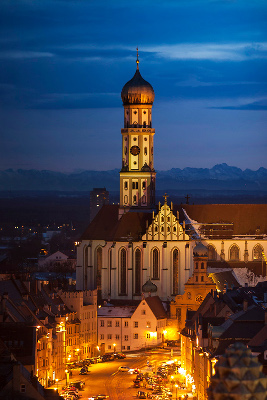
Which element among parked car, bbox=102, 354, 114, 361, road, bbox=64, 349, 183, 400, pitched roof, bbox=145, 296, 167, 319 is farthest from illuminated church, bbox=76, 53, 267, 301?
parked car, bbox=102, 354, 114, 361

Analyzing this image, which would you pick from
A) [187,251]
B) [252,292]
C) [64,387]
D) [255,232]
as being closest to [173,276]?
[187,251]

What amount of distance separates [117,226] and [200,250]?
16.2 metres

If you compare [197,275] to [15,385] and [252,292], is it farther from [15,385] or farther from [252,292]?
[15,385]

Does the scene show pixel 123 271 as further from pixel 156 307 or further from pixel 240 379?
pixel 240 379

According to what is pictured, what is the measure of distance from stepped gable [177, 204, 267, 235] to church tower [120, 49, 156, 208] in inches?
210

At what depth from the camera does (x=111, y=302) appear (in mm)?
148375

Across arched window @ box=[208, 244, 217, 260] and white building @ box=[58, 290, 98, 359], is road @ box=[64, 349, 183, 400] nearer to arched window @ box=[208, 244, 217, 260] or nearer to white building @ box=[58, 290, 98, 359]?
white building @ box=[58, 290, 98, 359]

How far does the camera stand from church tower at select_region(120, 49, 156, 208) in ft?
535

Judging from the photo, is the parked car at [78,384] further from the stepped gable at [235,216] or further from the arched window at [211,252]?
the stepped gable at [235,216]

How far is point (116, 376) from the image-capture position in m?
102

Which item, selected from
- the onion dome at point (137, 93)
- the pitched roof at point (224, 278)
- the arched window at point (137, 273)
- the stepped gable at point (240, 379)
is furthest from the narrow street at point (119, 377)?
the stepped gable at point (240, 379)

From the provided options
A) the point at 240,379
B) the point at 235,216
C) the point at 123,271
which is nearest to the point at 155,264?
the point at 123,271

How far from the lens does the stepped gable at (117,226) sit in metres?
156

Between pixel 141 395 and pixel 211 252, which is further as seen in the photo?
pixel 211 252
